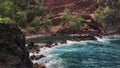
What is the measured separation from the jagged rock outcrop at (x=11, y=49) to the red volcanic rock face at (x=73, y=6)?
408ft

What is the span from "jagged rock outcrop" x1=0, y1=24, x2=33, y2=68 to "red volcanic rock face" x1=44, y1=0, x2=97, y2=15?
124460 millimetres

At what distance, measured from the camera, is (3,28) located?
38.8 meters

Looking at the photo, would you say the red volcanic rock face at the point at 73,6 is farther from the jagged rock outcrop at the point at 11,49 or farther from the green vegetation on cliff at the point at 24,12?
the jagged rock outcrop at the point at 11,49

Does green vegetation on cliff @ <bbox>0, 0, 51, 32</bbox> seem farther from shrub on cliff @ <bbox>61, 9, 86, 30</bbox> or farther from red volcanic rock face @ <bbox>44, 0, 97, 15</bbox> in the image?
red volcanic rock face @ <bbox>44, 0, 97, 15</bbox>

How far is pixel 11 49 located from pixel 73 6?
131 m

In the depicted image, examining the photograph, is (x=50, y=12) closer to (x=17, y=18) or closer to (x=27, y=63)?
(x=17, y=18)

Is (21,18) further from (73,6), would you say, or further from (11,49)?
(11,49)

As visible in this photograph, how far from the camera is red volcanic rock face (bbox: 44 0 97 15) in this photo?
166 meters

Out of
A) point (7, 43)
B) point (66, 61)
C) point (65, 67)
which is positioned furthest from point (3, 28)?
point (66, 61)

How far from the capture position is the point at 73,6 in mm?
167750

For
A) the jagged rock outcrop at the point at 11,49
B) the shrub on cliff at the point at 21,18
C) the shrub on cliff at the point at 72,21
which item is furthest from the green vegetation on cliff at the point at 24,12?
the jagged rock outcrop at the point at 11,49

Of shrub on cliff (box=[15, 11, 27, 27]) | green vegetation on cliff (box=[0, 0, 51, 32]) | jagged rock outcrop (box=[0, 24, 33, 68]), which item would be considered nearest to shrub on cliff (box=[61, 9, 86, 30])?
green vegetation on cliff (box=[0, 0, 51, 32])

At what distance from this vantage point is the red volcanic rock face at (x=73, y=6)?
166 metres

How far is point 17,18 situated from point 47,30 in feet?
69.5
